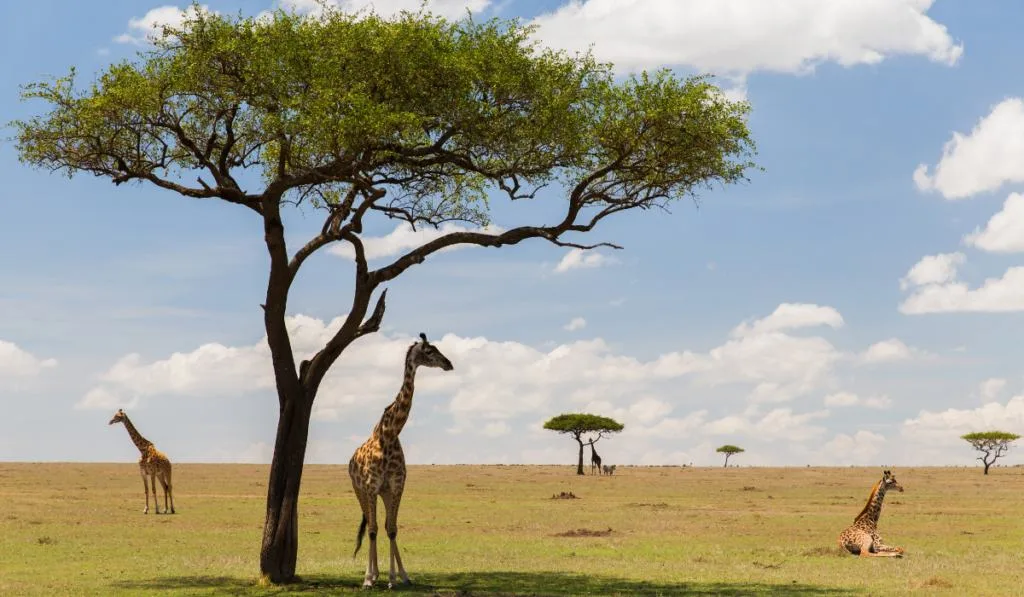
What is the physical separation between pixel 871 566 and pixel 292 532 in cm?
1181

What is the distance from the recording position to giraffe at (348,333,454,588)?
771 inches

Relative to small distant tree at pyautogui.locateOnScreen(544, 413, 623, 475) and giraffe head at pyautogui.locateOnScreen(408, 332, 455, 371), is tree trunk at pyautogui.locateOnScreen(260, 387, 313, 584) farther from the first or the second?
small distant tree at pyautogui.locateOnScreen(544, 413, 623, 475)

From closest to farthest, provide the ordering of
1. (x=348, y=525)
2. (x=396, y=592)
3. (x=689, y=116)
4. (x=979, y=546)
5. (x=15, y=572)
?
1. (x=396, y=592)
2. (x=689, y=116)
3. (x=15, y=572)
4. (x=979, y=546)
5. (x=348, y=525)

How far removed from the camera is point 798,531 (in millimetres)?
33938

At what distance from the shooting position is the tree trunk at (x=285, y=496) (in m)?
20.1

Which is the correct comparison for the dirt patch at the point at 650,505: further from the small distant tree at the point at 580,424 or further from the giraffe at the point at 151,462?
the small distant tree at the point at 580,424

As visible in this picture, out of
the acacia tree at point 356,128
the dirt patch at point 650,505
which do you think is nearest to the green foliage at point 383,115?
the acacia tree at point 356,128

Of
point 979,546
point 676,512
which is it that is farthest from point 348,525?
point 979,546

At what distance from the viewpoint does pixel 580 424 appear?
93.6 m

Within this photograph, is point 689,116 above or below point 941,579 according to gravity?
above

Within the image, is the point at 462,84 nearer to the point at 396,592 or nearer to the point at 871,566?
the point at 396,592

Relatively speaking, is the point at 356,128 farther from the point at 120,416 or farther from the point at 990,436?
Answer: the point at 990,436

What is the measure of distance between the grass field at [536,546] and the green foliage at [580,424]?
126 feet

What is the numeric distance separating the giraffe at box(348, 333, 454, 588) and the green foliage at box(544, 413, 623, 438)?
73.7 m
